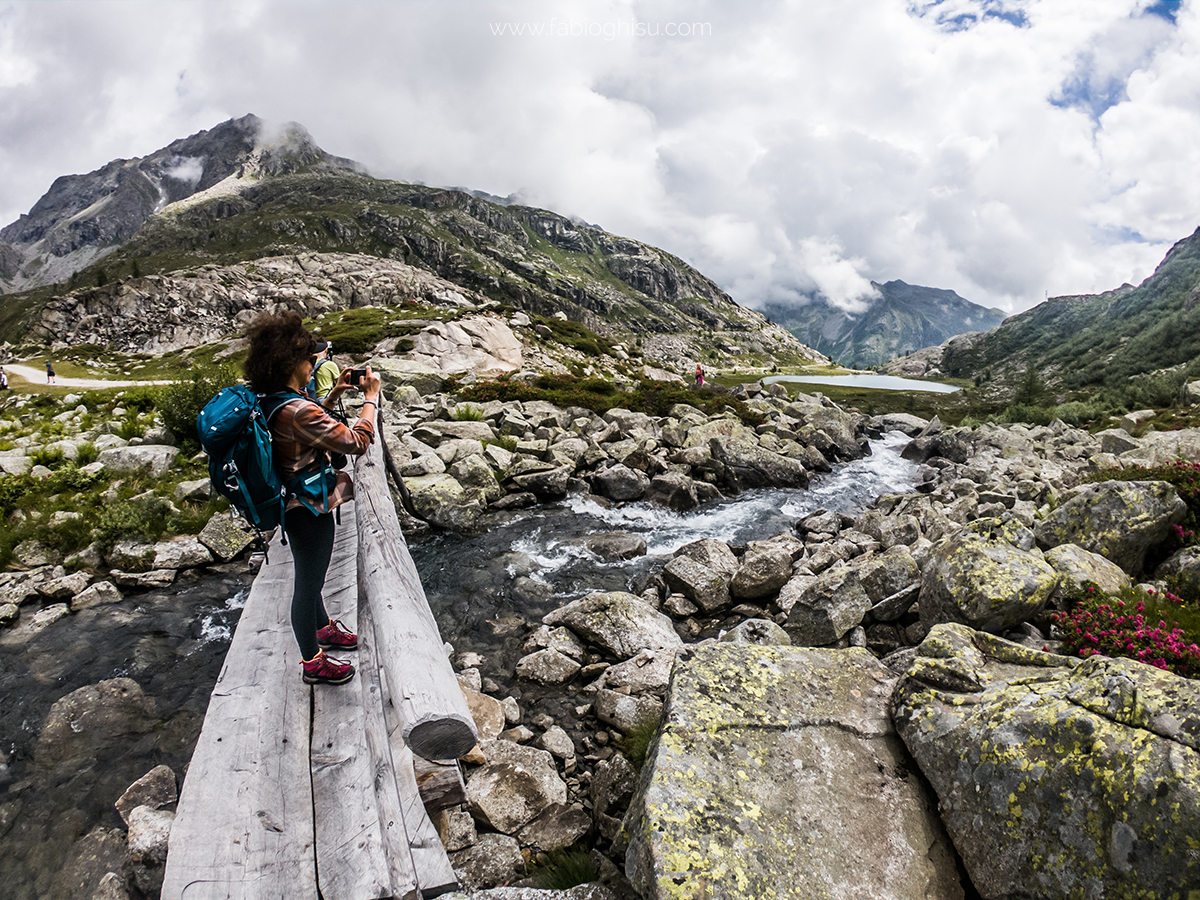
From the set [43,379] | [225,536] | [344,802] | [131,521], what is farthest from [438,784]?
[43,379]

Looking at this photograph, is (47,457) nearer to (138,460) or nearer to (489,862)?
(138,460)

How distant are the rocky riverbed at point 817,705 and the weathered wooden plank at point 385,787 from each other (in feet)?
4.47

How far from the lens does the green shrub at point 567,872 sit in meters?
4.22

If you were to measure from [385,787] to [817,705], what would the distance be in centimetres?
393

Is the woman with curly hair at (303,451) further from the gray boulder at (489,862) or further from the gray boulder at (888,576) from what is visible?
the gray boulder at (888,576)

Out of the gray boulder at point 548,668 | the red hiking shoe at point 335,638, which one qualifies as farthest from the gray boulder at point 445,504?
the red hiking shoe at point 335,638

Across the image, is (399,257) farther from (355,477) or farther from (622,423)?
(355,477)

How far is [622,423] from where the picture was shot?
2631 cm

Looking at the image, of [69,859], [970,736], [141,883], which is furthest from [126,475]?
[970,736]

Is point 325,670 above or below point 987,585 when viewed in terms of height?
above

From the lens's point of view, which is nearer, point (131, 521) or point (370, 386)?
point (370, 386)

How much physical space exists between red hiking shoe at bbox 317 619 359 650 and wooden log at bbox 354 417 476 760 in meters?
0.39

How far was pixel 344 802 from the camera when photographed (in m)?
3.95

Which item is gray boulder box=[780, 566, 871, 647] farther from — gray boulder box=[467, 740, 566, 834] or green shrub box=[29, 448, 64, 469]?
green shrub box=[29, 448, 64, 469]
